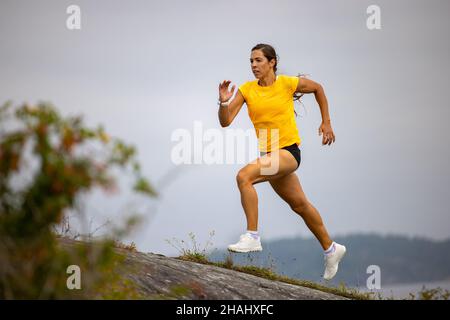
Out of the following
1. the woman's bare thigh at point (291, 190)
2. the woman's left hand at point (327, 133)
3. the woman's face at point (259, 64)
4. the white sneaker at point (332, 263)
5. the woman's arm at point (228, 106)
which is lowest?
the white sneaker at point (332, 263)

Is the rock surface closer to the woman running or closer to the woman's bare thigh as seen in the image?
→ the woman running

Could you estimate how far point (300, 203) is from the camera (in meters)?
9.18

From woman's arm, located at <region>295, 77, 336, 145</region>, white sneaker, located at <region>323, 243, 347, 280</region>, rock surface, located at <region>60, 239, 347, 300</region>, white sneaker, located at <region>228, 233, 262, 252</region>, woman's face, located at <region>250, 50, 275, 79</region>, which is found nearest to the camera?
rock surface, located at <region>60, 239, 347, 300</region>

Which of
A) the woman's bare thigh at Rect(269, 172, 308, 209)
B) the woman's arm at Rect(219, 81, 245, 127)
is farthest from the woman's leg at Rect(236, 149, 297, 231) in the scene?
the woman's arm at Rect(219, 81, 245, 127)

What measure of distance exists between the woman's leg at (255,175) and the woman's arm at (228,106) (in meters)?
0.64

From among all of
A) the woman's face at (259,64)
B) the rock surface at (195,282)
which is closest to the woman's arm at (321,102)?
the woman's face at (259,64)

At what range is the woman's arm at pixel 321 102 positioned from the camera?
9.12 meters

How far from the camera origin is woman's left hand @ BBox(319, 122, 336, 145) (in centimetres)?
906

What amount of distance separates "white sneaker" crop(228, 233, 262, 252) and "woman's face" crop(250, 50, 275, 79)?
1999 mm

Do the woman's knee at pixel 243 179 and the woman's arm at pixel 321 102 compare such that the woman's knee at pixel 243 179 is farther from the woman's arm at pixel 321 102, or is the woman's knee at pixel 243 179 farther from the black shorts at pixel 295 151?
the woman's arm at pixel 321 102

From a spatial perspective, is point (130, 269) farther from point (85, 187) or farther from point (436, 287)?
point (436, 287)

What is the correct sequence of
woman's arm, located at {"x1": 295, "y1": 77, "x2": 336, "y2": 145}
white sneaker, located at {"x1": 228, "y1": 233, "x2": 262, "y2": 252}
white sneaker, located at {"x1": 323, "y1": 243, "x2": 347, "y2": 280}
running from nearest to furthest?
white sneaker, located at {"x1": 228, "y1": 233, "x2": 262, "y2": 252} → woman's arm, located at {"x1": 295, "y1": 77, "x2": 336, "y2": 145} → white sneaker, located at {"x1": 323, "y1": 243, "x2": 347, "y2": 280}

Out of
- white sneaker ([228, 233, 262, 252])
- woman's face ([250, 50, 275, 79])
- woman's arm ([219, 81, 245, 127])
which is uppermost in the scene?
woman's face ([250, 50, 275, 79])

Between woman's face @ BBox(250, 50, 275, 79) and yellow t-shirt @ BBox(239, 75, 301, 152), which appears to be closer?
yellow t-shirt @ BBox(239, 75, 301, 152)
